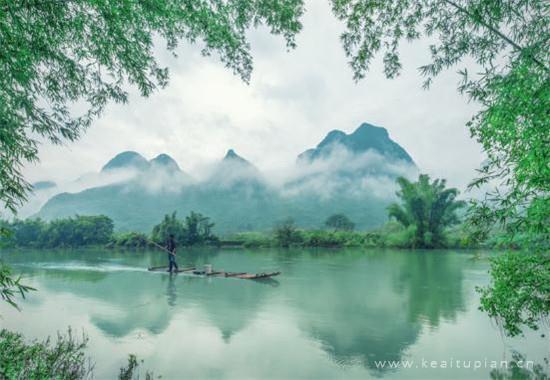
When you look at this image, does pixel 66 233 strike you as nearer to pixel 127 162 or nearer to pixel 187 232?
pixel 187 232

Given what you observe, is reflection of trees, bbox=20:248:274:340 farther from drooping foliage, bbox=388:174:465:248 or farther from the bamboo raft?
drooping foliage, bbox=388:174:465:248

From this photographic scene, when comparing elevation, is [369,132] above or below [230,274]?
above

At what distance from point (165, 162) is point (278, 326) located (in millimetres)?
158662

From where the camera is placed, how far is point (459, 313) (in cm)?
1002

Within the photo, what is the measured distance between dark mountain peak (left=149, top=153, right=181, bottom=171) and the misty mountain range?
1.34 ft

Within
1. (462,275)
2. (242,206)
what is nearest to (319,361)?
(462,275)

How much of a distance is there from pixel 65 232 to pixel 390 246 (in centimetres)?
3991

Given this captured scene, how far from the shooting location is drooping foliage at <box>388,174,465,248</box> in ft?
130

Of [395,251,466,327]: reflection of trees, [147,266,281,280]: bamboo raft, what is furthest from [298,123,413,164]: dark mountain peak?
[147,266,281,280]: bamboo raft

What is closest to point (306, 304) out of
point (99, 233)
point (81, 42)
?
point (81, 42)

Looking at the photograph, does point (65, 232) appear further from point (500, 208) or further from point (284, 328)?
point (500, 208)

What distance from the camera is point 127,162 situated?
519ft

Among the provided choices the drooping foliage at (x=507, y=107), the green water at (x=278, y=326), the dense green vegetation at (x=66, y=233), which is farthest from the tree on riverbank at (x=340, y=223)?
the drooping foliage at (x=507, y=107)

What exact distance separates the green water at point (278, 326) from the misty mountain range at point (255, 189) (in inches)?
3118
